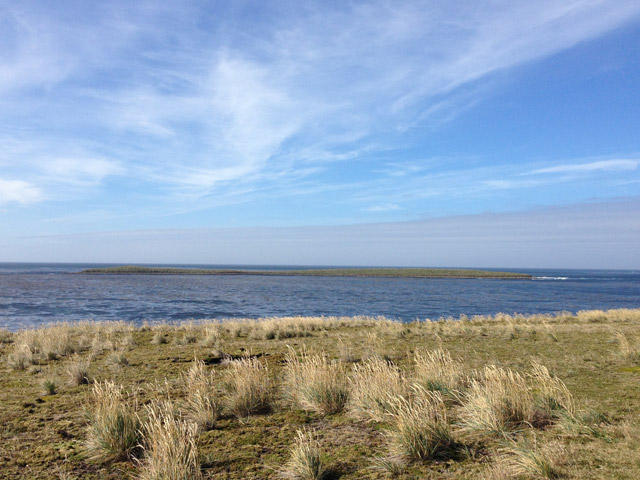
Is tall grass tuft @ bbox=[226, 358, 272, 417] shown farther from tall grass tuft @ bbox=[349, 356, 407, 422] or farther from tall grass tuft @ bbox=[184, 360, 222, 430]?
tall grass tuft @ bbox=[349, 356, 407, 422]

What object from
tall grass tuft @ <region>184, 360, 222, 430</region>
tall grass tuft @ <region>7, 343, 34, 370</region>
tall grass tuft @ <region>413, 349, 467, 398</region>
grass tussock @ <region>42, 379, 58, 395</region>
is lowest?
tall grass tuft @ <region>7, 343, 34, 370</region>

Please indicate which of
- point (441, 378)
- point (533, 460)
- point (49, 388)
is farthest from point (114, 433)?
point (441, 378)

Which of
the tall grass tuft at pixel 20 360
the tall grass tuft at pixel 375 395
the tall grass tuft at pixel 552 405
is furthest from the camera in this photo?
the tall grass tuft at pixel 20 360

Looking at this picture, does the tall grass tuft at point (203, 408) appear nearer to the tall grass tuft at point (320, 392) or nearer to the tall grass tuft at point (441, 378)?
the tall grass tuft at point (320, 392)

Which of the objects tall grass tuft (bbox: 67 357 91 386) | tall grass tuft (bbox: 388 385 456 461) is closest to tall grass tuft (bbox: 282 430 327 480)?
tall grass tuft (bbox: 388 385 456 461)

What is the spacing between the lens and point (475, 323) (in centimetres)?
2283

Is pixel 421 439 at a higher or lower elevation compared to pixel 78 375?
higher

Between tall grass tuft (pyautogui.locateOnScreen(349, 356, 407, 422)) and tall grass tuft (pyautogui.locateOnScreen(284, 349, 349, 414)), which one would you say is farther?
tall grass tuft (pyautogui.locateOnScreen(284, 349, 349, 414))

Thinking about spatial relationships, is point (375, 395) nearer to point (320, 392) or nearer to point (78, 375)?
point (320, 392)

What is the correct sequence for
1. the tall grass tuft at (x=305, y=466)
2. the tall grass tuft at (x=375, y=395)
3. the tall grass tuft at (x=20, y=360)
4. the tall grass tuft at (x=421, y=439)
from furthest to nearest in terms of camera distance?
1. the tall grass tuft at (x=20, y=360)
2. the tall grass tuft at (x=375, y=395)
3. the tall grass tuft at (x=421, y=439)
4. the tall grass tuft at (x=305, y=466)

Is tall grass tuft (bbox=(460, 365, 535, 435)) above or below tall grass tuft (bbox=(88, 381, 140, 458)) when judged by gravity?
above

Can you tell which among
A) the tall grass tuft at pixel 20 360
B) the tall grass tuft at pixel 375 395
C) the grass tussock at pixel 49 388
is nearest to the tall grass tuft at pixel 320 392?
the tall grass tuft at pixel 375 395

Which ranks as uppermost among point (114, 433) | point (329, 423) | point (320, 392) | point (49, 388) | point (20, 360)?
point (320, 392)

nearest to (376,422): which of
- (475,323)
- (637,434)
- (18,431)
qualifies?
(637,434)
